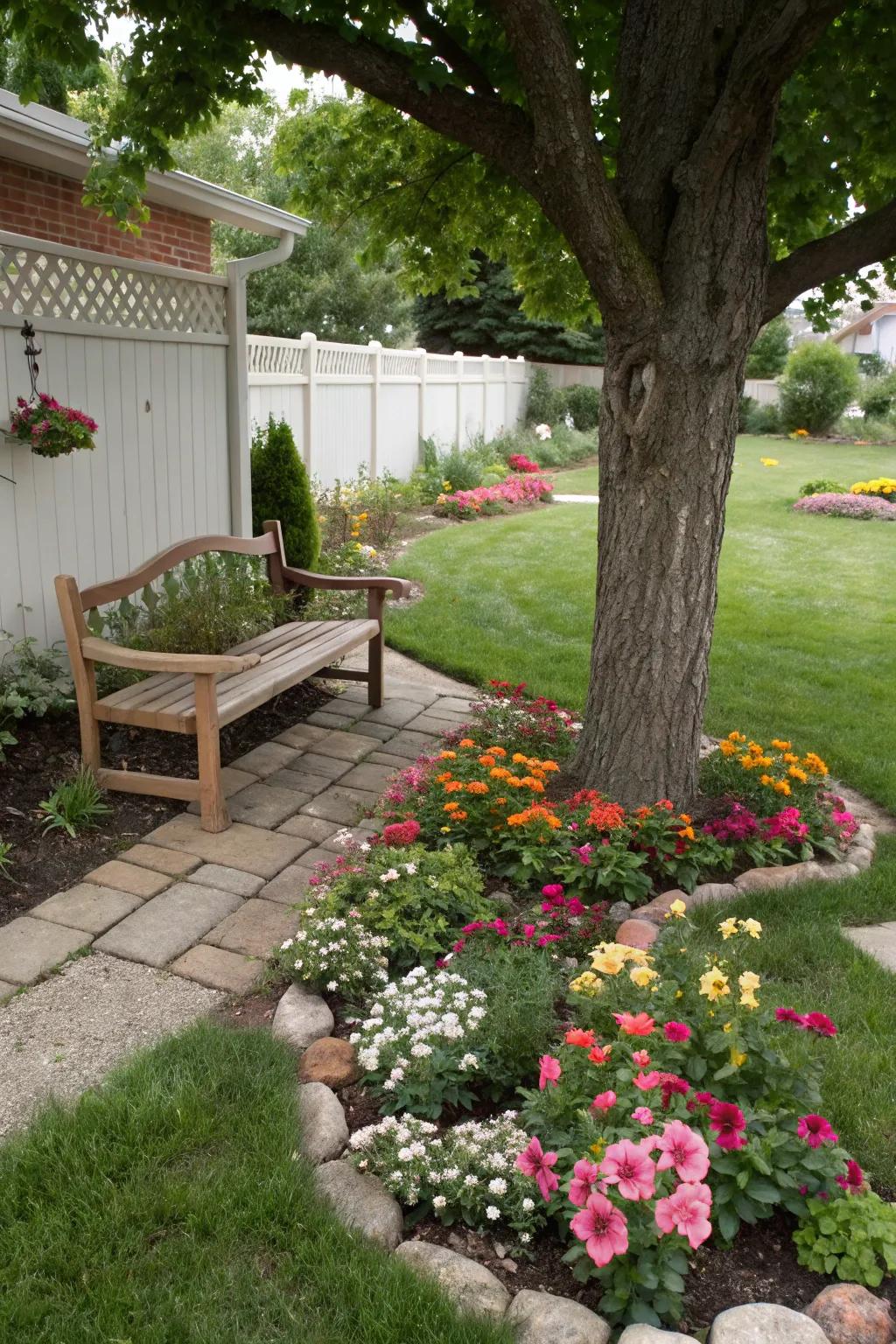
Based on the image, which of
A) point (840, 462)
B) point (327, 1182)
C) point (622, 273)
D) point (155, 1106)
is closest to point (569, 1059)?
point (327, 1182)

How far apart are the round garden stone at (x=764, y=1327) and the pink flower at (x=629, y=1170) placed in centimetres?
30

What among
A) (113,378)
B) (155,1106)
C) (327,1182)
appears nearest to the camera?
(327,1182)

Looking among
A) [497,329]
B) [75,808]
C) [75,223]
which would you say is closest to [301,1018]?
[75,808]

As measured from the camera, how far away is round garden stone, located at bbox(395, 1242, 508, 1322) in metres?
2.02

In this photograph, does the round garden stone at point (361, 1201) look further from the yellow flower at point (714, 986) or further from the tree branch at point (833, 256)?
the tree branch at point (833, 256)

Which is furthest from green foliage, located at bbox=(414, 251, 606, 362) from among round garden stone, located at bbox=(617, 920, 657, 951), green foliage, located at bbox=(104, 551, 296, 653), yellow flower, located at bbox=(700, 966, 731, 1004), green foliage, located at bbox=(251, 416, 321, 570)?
yellow flower, located at bbox=(700, 966, 731, 1004)

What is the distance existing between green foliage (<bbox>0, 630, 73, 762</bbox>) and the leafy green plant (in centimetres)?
45

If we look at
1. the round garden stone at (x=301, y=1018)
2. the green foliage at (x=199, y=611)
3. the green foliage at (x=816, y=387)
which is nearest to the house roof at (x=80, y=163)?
the green foliage at (x=199, y=611)

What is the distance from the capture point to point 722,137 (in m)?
3.53

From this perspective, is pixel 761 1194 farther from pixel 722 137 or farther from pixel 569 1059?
pixel 722 137

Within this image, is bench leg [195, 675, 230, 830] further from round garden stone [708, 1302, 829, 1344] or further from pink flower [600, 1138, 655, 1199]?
round garden stone [708, 1302, 829, 1344]

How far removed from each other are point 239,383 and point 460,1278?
580 cm

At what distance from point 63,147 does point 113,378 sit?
1.34 m

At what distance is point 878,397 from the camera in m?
27.8
